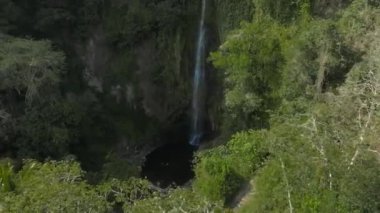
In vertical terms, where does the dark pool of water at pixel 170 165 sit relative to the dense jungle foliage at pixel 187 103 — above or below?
below

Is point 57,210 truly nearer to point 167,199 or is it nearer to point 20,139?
point 167,199

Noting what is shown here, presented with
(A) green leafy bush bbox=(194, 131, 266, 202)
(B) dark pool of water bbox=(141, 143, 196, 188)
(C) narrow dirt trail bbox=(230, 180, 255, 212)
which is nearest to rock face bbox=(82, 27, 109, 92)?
(B) dark pool of water bbox=(141, 143, 196, 188)

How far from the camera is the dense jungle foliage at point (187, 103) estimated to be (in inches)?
439

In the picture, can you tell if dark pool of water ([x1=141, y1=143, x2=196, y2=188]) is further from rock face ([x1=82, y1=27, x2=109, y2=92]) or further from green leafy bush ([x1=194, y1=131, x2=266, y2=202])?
green leafy bush ([x1=194, y1=131, x2=266, y2=202])

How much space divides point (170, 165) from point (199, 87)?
3.83m

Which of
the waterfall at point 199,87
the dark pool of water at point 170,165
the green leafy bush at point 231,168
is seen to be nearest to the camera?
the green leafy bush at point 231,168

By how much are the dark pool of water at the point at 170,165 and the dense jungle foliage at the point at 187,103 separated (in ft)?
2.12

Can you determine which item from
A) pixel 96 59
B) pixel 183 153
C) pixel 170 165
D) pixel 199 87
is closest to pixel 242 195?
pixel 170 165

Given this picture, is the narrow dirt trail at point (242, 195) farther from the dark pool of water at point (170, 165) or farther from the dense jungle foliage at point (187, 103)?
the dark pool of water at point (170, 165)

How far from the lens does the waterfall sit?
24.2 m

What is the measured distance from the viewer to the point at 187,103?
25062 mm

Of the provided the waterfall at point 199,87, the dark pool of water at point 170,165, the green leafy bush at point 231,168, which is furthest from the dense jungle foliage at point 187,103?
the dark pool of water at point 170,165

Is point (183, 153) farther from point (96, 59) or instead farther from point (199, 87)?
point (96, 59)

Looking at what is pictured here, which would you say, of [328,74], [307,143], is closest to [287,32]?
[328,74]
